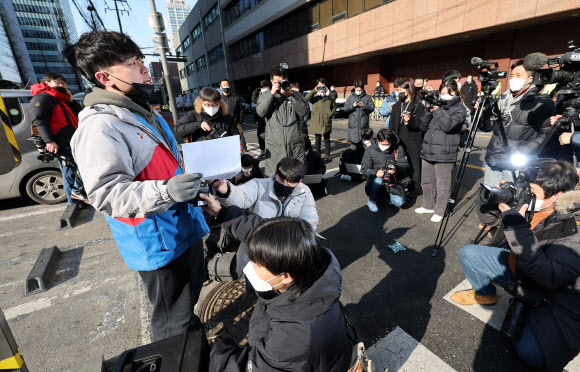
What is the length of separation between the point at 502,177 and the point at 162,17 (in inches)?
349

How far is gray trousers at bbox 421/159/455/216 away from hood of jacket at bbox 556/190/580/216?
223 centimetres

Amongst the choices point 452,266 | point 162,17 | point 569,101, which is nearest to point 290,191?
point 452,266

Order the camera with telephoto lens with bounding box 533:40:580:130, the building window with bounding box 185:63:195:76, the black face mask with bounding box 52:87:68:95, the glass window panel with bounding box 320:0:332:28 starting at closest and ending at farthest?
the camera with telephoto lens with bounding box 533:40:580:130
the black face mask with bounding box 52:87:68:95
the glass window panel with bounding box 320:0:332:28
the building window with bounding box 185:63:195:76

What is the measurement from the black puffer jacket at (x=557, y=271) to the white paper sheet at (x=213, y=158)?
73.9 inches

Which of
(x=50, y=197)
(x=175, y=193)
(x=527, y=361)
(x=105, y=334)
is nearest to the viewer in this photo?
(x=175, y=193)

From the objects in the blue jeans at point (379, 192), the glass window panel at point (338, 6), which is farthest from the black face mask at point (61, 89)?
the glass window panel at point (338, 6)

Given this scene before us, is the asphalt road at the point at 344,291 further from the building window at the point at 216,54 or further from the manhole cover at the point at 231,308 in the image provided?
the building window at the point at 216,54

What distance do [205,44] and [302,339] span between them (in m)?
45.8

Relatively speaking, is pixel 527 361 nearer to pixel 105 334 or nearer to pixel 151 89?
pixel 151 89

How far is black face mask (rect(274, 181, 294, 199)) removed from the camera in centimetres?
266

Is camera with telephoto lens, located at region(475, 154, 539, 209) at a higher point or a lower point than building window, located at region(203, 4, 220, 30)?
lower

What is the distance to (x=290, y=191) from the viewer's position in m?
2.68

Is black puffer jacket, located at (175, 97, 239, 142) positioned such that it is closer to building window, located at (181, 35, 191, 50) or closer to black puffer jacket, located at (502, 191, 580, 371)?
black puffer jacket, located at (502, 191, 580, 371)

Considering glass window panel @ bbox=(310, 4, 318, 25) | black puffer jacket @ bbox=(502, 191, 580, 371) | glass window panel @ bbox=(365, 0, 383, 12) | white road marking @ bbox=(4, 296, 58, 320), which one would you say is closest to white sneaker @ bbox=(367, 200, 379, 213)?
black puffer jacket @ bbox=(502, 191, 580, 371)
